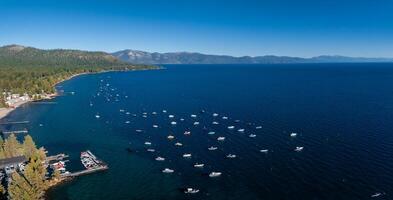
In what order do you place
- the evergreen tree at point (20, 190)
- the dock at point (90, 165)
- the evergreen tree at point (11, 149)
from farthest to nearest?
1. the evergreen tree at point (11, 149)
2. the dock at point (90, 165)
3. the evergreen tree at point (20, 190)

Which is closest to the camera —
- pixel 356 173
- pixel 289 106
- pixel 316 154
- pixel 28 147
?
pixel 356 173

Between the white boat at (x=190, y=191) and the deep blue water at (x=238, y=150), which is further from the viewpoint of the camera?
the deep blue water at (x=238, y=150)

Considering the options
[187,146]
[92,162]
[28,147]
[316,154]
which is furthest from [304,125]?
[28,147]

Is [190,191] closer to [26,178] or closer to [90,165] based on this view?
[90,165]

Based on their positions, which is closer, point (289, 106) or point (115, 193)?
point (115, 193)

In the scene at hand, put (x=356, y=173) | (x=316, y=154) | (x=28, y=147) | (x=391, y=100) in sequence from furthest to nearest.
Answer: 1. (x=391, y=100)
2. (x=316, y=154)
3. (x=28, y=147)
4. (x=356, y=173)

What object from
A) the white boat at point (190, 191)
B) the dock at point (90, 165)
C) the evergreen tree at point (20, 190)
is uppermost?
the evergreen tree at point (20, 190)

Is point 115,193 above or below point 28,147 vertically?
below

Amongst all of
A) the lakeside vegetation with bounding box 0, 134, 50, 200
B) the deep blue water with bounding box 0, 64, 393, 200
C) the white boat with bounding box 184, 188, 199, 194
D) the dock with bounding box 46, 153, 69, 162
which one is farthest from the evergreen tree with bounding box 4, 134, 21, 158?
the white boat with bounding box 184, 188, 199, 194

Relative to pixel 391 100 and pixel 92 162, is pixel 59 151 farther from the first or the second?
pixel 391 100

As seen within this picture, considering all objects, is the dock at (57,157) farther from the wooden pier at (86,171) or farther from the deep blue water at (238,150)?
the wooden pier at (86,171)

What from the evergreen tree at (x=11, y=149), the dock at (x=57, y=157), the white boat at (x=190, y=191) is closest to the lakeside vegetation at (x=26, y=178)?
the evergreen tree at (x=11, y=149)
